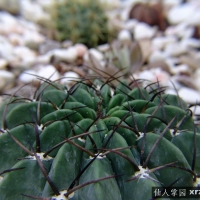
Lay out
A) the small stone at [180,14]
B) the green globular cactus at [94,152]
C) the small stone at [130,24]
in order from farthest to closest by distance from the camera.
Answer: the small stone at [180,14] < the small stone at [130,24] < the green globular cactus at [94,152]

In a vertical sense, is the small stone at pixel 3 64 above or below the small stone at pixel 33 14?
below

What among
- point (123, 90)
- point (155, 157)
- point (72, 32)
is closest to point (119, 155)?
point (155, 157)

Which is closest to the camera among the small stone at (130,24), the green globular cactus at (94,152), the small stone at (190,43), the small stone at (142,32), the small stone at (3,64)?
the green globular cactus at (94,152)

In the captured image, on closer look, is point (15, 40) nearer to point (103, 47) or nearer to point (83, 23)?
point (83, 23)

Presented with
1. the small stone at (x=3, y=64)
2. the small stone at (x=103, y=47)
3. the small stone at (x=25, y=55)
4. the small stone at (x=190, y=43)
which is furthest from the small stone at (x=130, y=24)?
the small stone at (x=3, y=64)

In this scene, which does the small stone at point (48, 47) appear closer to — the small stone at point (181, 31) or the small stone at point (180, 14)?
the small stone at point (181, 31)

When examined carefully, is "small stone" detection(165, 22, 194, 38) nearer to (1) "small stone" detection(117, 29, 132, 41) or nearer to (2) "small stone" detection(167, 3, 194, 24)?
(2) "small stone" detection(167, 3, 194, 24)

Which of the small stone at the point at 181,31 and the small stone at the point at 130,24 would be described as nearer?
the small stone at the point at 181,31

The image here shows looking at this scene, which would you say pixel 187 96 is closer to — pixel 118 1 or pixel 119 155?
pixel 119 155

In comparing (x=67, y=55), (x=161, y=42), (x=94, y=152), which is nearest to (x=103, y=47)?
(x=67, y=55)
